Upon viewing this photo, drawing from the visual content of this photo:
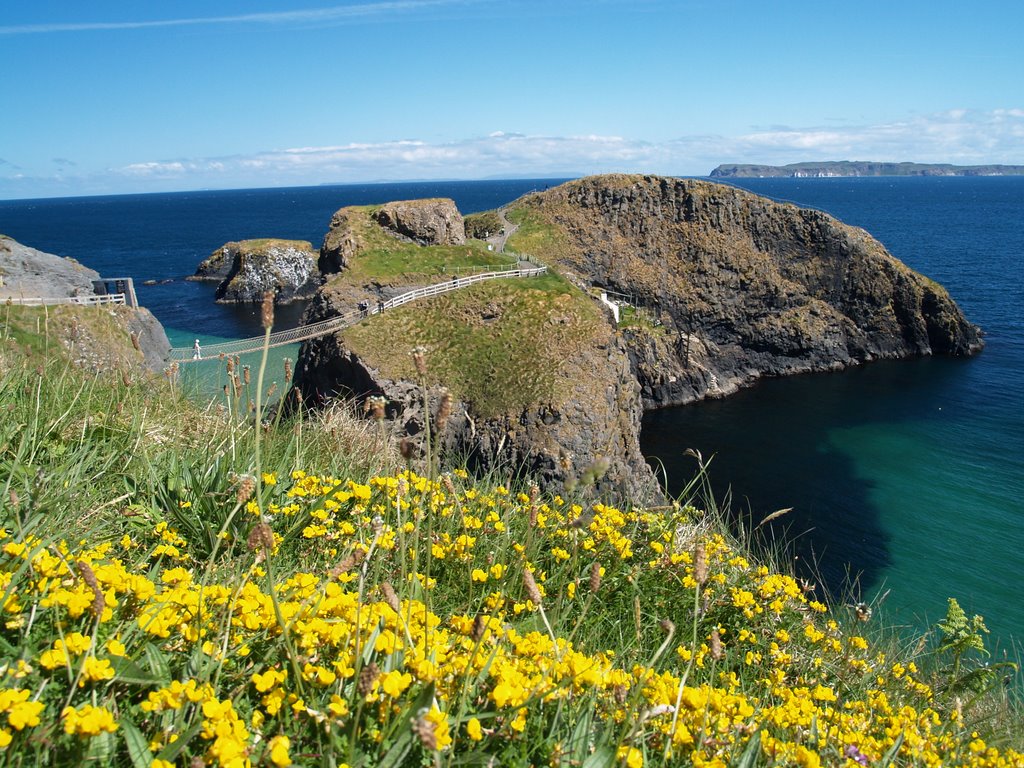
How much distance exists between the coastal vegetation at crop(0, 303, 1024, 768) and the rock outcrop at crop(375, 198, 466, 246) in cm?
3938

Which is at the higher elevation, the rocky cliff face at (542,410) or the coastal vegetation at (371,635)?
the coastal vegetation at (371,635)

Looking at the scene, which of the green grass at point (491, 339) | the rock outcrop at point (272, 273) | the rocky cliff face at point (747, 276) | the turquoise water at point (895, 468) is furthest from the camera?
the rock outcrop at point (272, 273)

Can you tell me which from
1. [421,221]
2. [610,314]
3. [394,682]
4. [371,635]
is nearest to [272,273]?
[421,221]

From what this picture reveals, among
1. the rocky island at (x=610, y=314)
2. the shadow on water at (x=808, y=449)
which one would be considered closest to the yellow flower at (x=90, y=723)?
the shadow on water at (x=808, y=449)

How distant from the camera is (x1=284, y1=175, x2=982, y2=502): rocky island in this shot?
3031 centimetres

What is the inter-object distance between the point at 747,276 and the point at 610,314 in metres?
24.9

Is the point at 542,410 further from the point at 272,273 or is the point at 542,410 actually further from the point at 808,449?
the point at 272,273

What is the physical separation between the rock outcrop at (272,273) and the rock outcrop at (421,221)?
3135 centimetres

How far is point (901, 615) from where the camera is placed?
22.0 meters

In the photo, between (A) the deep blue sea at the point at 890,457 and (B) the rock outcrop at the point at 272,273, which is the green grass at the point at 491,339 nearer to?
(A) the deep blue sea at the point at 890,457

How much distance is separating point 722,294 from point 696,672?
2260 inches

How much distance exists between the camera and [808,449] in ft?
127

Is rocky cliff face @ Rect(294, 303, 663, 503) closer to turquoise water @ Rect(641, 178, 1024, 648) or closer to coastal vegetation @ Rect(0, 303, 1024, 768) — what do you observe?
turquoise water @ Rect(641, 178, 1024, 648)

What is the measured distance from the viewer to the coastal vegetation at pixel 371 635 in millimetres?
2693
